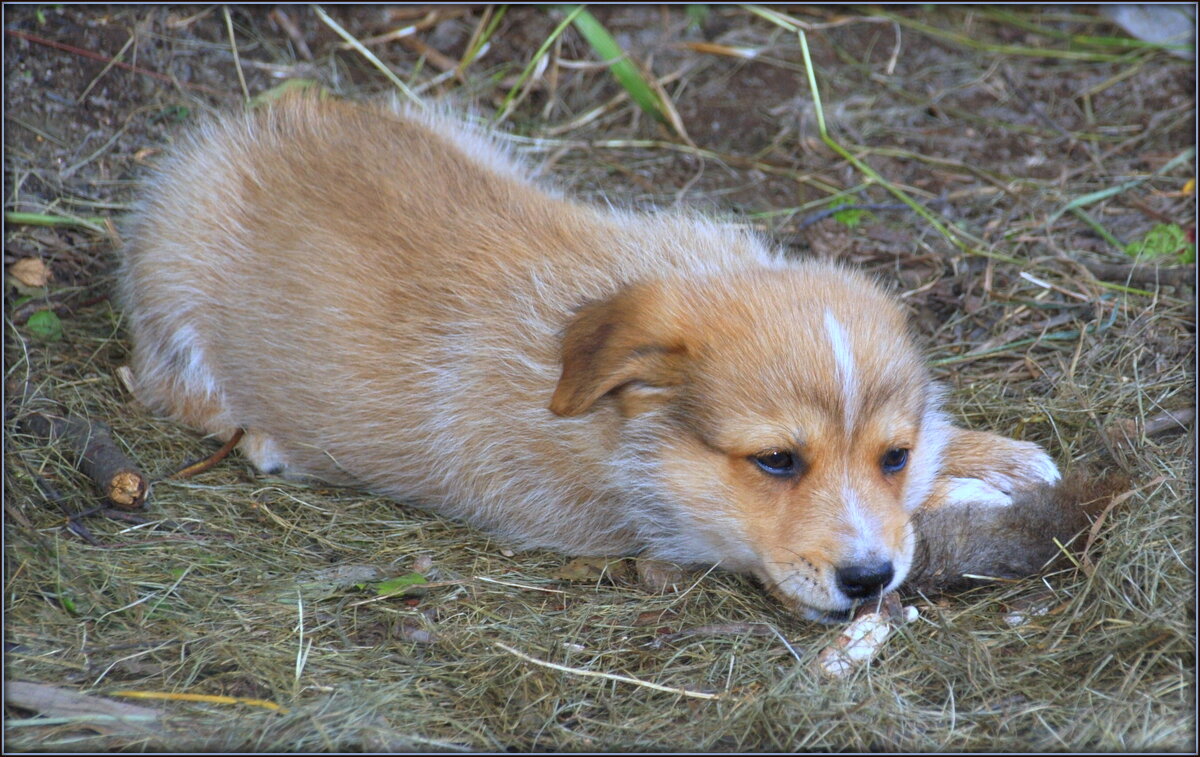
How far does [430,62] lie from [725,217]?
240 cm

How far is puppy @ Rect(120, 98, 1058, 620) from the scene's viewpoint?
3.42 metres

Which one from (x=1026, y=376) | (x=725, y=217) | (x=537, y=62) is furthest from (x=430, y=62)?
(x=1026, y=376)

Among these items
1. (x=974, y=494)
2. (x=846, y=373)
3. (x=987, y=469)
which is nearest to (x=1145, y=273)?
(x=987, y=469)

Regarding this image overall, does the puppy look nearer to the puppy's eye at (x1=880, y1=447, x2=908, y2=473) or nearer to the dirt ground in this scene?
the puppy's eye at (x1=880, y1=447, x2=908, y2=473)

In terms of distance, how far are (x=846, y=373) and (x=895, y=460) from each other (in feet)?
1.46

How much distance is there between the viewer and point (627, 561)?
13.3 ft

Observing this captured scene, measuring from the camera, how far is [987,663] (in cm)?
324

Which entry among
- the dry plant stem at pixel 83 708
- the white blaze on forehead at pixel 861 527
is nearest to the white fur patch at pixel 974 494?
the white blaze on forehead at pixel 861 527

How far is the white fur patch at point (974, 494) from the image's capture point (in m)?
3.76

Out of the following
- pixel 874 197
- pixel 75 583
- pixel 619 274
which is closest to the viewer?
pixel 75 583

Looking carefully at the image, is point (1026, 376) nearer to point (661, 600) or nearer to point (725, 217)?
point (725, 217)

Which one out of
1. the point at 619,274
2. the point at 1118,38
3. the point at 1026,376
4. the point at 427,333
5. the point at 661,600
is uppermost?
the point at 1118,38

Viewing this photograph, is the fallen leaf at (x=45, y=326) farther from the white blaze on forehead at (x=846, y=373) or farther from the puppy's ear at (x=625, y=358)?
the white blaze on forehead at (x=846, y=373)

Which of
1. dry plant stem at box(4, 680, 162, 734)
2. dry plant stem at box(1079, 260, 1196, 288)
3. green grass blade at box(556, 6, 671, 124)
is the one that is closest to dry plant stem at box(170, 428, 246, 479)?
dry plant stem at box(4, 680, 162, 734)
